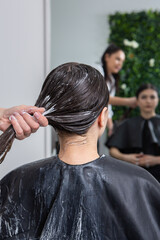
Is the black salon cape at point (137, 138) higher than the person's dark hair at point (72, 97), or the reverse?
the person's dark hair at point (72, 97)

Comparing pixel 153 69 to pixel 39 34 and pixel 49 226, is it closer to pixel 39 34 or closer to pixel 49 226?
pixel 39 34

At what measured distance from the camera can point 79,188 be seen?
963mm

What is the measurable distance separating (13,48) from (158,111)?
2.97m

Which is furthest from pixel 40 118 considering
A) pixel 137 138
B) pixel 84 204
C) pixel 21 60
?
pixel 137 138

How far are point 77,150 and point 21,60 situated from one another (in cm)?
76

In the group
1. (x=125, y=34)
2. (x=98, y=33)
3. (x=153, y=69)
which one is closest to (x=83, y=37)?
(x=98, y=33)

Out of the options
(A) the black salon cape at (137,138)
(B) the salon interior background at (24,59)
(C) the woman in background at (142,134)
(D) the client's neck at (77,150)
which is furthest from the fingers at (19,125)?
(A) the black salon cape at (137,138)

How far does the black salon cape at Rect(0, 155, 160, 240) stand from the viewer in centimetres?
95

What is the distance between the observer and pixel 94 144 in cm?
104

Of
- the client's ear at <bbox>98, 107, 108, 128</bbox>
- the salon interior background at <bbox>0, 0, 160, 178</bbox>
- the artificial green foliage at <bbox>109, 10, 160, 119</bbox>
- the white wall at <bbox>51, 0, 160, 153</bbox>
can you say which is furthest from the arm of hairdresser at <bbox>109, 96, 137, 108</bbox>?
the client's ear at <bbox>98, 107, 108, 128</bbox>

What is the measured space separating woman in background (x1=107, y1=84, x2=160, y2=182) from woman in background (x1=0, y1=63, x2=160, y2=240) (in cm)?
167

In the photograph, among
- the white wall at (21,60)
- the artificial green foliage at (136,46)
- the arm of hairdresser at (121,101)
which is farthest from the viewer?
the artificial green foliage at (136,46)

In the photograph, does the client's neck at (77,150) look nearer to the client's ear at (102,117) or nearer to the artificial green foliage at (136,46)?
the client's ear at (102,117)

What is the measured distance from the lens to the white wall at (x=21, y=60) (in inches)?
56.2
